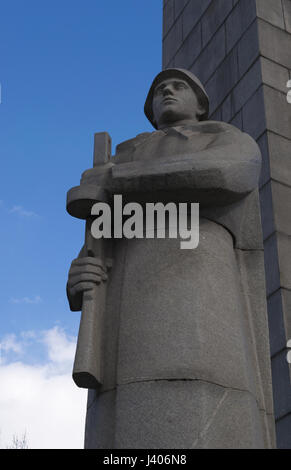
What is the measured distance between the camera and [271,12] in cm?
1148

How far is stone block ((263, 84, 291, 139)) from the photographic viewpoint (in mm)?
9997

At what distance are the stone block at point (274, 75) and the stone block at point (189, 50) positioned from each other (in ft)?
9.35

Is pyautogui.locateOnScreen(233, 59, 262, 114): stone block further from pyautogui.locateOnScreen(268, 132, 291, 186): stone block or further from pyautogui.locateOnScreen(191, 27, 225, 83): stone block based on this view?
pyautogui.locateOnScreen(191, 27, 225, 83): stone block

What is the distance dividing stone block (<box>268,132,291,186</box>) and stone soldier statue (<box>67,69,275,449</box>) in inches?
160

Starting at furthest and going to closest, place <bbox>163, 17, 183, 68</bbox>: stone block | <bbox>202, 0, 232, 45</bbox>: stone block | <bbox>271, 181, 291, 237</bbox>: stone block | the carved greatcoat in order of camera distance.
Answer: <bbox>163, 17, 183, 68</bbox>: stone block, <bbox>202, 0, 232, 45</bbox>: stone block, <bbox>271, 181, 291, 237</bbox>: stone block, the carved greatcoat

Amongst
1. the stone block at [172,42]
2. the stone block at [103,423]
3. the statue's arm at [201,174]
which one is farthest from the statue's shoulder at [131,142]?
the stone block at [172,42]

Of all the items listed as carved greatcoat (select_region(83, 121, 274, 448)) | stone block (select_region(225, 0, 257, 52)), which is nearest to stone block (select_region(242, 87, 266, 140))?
stone block (select_region(225, 0, 257, 52))

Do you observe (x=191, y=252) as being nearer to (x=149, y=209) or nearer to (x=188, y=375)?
(x=149, y=209)

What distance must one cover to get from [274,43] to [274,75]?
85 centimetres

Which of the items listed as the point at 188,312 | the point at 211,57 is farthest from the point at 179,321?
the point at 211,57

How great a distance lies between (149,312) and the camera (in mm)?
4609

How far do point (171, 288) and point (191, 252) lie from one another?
1.21 ft

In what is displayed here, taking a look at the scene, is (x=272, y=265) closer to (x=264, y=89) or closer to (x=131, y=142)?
(x=264, y=89)
